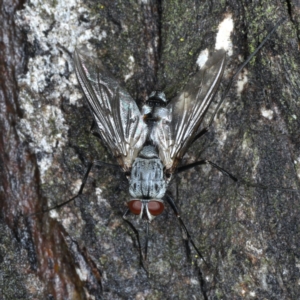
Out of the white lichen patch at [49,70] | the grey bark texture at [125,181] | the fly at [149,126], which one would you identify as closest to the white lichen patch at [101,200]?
the grey bark texture at [125,181]

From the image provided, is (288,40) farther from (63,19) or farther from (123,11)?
(63,19)

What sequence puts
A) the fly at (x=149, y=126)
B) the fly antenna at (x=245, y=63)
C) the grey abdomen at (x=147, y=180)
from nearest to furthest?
1. the fly antenna at (x=245, y=63)
2. the fly at (x=149, y=126)
3. the grey abdomen at (x=147, y=180)

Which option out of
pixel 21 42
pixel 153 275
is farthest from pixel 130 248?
pixel 21 42

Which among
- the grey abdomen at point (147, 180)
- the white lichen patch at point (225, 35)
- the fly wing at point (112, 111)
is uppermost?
the white lichen patch at point (225, 35)

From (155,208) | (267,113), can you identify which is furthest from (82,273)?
(267,113)

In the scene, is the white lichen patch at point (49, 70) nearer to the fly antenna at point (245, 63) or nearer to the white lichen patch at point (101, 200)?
the white lichen patch at point (101, 200)

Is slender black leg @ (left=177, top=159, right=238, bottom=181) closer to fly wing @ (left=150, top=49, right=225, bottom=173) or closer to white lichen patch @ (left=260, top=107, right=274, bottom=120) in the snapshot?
fly wing @ (left=150, top=49, right=225, bottom=173)

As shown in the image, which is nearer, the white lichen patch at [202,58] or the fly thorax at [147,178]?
the white lichen patch at [202,58]
